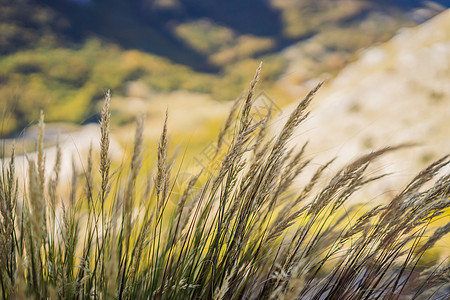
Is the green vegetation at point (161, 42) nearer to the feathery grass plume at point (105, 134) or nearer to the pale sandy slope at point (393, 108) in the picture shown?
the pale sandy slope at point (393, 108)

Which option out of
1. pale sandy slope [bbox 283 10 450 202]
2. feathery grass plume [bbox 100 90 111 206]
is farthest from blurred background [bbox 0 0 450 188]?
feathery grass plume [bbox 100 90 111 206]

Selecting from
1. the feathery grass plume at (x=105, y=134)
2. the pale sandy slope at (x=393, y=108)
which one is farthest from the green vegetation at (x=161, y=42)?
the feathery grass plume at (x=105, y=134)

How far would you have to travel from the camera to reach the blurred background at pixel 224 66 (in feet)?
6.59

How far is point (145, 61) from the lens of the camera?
2881 mm

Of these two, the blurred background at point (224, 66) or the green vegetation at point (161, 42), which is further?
the green vegetation at point (161, 42)

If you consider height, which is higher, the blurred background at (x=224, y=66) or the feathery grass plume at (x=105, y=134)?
Answer: the blurred background at (x=224, y=66)

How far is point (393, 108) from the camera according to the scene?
2037 millimetres

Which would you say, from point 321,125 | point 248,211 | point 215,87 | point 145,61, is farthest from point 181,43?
point 248,211

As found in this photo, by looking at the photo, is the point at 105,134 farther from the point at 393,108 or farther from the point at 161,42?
the point at 161,42

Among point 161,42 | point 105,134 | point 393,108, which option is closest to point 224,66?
point 161,42

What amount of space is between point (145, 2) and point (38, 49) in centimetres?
112

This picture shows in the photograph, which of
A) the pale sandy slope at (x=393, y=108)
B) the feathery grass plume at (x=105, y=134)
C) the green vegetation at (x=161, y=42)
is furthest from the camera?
the green vegetation at (x=161, y=42)

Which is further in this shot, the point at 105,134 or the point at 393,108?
the point at 393,108

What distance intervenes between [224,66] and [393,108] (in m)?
1.54
